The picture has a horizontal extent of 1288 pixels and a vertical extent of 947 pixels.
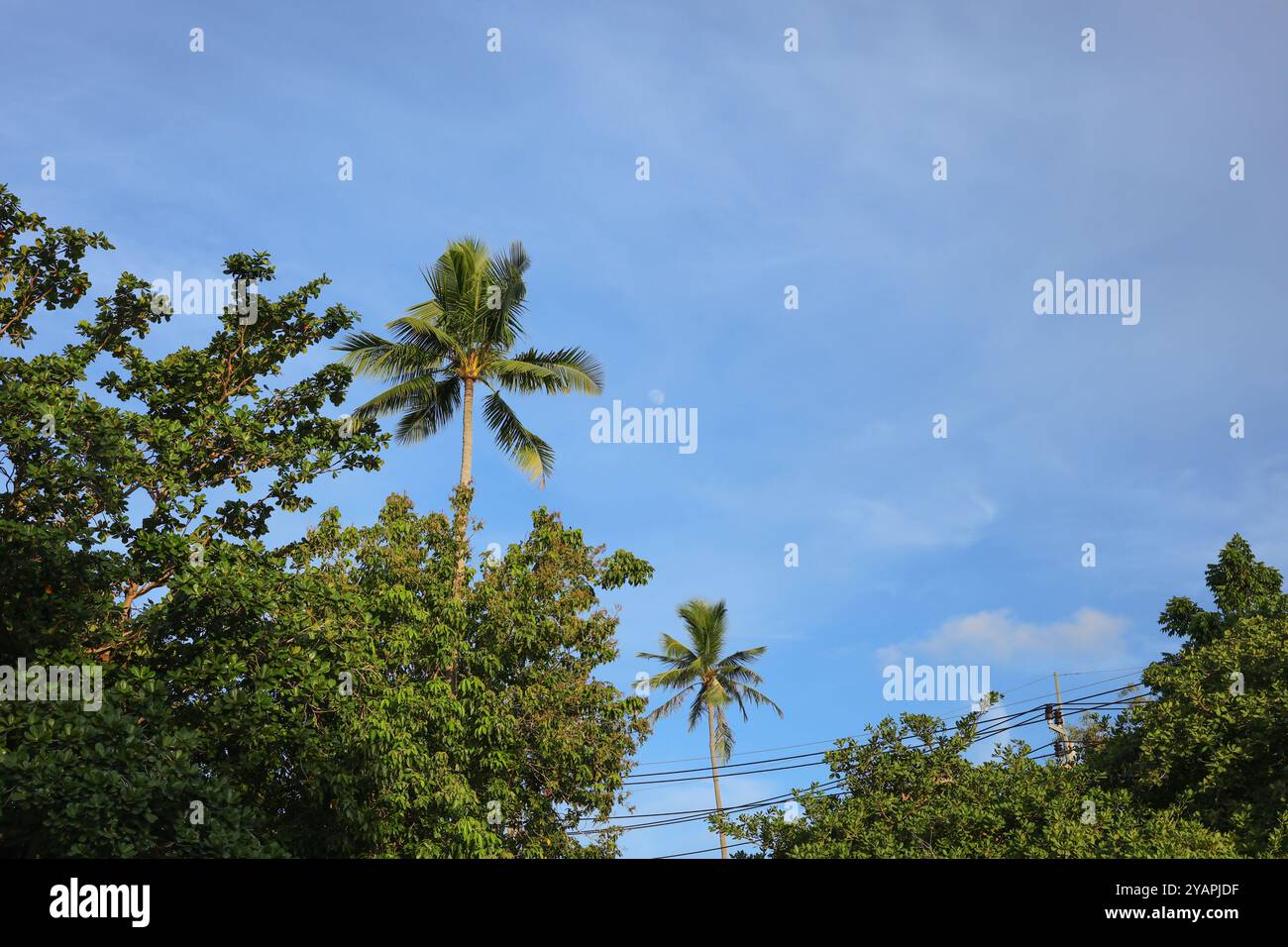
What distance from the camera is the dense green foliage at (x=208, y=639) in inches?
421

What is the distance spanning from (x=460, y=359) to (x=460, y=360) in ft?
0.08

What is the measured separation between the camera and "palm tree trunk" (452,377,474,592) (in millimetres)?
20719

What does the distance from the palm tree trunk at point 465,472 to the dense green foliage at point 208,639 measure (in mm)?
1651

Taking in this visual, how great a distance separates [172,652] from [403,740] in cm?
314

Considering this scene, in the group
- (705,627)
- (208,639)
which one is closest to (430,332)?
(208,639)

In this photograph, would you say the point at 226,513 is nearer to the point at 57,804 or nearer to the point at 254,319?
the point at 254,319

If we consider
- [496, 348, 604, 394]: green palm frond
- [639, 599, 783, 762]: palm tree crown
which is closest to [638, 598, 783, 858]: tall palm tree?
[639, 599, 783, 762]: palm tree crown

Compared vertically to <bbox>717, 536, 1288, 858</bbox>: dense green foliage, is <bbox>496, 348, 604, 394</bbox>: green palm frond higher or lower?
higher

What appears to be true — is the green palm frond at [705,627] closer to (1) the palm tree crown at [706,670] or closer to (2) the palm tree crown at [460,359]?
(1) the palm tree crown at [706,670]

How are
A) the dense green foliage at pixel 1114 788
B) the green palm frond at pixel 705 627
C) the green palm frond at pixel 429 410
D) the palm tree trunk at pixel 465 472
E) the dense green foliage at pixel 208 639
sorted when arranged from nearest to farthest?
the dense green foliage at pixel 208 639 → the dense green foliage at pixel 1114 788 → the palm tree trunk at pixel 465 472 → the green palm frond at pixel 429 410 → the green palm frond at pixel 705 627

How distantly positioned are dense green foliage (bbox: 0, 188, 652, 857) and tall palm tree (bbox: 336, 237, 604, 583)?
25.9 ft

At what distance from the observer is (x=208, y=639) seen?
13.1m

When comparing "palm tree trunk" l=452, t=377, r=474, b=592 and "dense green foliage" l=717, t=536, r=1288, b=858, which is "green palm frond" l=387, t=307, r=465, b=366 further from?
"dense green foliage" l=717, t=536, r=1288, b=858

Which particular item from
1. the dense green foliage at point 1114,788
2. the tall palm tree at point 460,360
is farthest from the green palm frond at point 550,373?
the dense green foliage at point 1114,788
